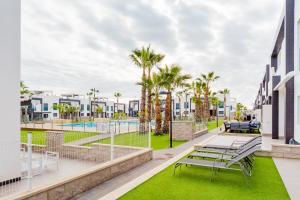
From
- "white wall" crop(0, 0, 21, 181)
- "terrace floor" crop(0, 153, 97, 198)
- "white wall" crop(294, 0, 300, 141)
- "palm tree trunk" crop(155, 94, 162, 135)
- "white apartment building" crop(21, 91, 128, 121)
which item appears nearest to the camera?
"terrace floor" crop(0, 153, 97, 198)

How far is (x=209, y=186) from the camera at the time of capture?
18.3 ft

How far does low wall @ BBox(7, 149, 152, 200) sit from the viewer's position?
447 centimetres

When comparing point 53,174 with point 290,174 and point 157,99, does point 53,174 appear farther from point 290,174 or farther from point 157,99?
point 157,99

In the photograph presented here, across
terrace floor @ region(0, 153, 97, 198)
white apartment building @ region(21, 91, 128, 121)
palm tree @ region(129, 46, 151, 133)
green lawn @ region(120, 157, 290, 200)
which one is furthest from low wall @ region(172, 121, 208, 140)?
white apartment building @ region(21, 91, 128, 121)

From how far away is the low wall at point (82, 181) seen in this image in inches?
176

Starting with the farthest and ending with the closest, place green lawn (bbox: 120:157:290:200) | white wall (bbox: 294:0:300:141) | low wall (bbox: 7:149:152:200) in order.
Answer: white wall (bbox: 294:0:300:141) → green lawn (bbox: 120:157:290:200) → low wall (bbox: 7:149:152:200)

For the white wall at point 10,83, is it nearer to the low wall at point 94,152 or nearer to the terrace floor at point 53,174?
the terrace floor at point 53,174

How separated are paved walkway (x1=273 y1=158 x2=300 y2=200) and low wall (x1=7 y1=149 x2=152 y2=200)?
190 inches

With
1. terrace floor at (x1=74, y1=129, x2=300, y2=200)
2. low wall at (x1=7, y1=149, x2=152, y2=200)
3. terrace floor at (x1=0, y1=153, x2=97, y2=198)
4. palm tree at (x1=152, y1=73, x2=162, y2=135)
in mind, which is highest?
palm tree at (x1=152, y1=73, x2=162, y2=135)

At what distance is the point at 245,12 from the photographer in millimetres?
12750

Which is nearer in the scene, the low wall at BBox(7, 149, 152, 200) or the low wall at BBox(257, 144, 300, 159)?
the low wall at BBox(7, 149, 152, 200)

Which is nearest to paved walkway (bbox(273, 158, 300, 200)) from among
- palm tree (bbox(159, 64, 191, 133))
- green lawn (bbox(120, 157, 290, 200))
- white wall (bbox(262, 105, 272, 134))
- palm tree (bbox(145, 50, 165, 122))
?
green lawn (bbox(120, 157, 290, 200))

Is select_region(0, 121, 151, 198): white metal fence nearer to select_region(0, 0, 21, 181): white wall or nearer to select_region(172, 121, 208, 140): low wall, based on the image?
select_region(0, 0, 21, 181): white wall

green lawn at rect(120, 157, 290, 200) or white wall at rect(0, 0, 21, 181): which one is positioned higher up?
white wall at rect(0, 0, 21, 181)
